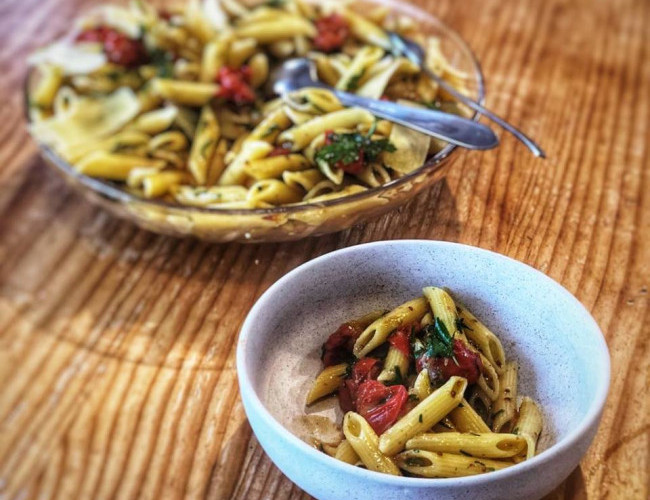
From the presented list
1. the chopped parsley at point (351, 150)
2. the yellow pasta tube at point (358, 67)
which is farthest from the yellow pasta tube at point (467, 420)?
the yellow pasta tube at point (358, 67)

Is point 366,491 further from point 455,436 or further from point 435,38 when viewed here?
point 435,38

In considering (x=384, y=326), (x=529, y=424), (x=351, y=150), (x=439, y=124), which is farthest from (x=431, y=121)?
(x=529, y=424)

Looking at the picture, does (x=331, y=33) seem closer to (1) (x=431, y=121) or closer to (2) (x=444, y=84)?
(2) (x=444, y=84)

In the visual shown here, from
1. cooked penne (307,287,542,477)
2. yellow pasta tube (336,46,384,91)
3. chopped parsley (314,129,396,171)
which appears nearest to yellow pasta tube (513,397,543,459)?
cooked penne (307,287,542,477)

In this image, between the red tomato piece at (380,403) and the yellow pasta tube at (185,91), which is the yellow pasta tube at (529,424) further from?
the yellow pasta tube at (185,91)

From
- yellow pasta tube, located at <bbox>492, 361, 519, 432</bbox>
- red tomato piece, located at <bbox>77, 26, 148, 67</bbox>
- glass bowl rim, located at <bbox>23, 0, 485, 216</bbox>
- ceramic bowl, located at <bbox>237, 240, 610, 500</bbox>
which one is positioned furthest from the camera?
red tomato piece, located at <bbox>77, 26, 148, 67</bbox>

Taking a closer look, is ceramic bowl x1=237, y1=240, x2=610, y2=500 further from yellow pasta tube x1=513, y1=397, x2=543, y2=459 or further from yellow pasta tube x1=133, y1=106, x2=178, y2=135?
yellow pasta tube x1=133, y1=106, x2=178, y2=135

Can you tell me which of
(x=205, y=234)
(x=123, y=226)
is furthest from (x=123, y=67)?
(x=205, y=234)
